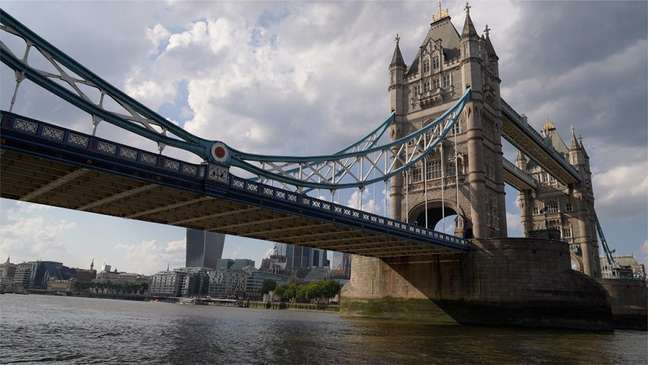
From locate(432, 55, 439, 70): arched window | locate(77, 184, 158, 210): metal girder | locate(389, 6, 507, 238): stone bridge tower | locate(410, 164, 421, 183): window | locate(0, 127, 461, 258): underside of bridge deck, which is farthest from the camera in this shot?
locate(432, 55, 439, 70): arched window

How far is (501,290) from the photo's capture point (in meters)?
40.3

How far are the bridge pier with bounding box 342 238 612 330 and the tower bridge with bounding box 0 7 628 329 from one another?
10 cm

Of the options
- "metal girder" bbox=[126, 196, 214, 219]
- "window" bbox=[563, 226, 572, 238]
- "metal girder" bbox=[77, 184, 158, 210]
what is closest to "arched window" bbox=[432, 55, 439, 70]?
"metal girder" bbox=[126, 196, 214, 219]

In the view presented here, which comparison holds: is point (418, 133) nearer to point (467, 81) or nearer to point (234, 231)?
point (467, 81)

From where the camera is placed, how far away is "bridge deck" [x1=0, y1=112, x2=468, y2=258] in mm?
19609

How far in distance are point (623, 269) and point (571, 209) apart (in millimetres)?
11629

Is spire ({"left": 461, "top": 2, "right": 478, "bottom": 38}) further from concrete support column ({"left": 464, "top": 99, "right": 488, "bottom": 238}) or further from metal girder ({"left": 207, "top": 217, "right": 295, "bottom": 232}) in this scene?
metal girder ({"left": 207, "top": 217, "right": 295, "bottom": 232})

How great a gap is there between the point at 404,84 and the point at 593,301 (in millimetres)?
30561

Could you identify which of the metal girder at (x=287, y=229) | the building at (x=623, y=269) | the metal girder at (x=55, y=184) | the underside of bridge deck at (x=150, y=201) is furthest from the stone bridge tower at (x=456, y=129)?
the metal girder at (x=55, y=184)

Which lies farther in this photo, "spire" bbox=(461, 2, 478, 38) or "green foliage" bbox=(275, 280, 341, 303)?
"green foliage" bbox=(275, 280, 341, 303)

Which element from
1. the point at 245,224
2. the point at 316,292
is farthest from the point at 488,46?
the point at 316,292

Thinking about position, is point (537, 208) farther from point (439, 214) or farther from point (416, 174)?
point (416, 174)

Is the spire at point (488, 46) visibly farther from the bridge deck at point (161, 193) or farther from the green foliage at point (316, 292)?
the green foliage at point (316, 292)

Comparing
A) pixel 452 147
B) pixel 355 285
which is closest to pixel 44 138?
pixel 355 285
